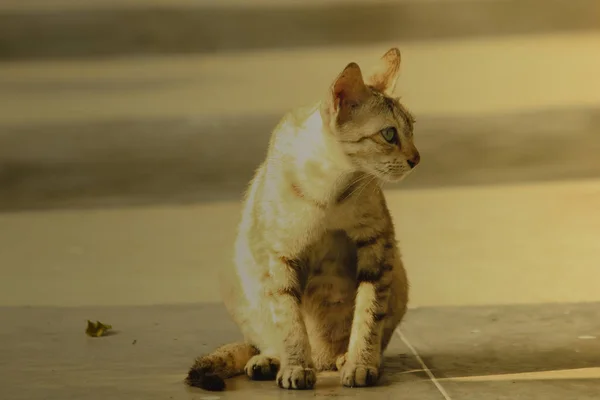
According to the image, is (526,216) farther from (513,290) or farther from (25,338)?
A: (25,338)

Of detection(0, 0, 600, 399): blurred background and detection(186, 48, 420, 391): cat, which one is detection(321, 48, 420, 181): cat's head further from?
detection(0, 0, 600, 399): blurred background

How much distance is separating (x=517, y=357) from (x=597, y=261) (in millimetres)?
1389

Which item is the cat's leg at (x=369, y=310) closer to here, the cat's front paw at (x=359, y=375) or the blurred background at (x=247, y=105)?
the cat's front paw at (x=359, y=375)

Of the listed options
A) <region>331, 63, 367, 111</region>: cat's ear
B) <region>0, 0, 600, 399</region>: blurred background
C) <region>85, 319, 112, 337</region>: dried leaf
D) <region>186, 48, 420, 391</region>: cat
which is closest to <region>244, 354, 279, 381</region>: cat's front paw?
<region>186, 48, 420, 391</region>: cat

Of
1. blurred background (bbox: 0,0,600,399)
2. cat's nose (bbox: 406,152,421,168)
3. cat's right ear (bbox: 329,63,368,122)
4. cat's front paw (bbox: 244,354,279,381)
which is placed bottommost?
cat's front paw (bbox: 244,354,279,381)

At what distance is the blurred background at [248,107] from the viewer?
468cm

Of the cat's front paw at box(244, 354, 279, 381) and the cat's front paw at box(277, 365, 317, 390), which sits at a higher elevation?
the cat's front paw at box(244, 354, 279, 381)

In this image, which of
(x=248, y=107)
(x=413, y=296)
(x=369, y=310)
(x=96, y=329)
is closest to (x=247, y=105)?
(x=248, y=107)

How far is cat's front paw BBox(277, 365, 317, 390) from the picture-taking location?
8.17 ft

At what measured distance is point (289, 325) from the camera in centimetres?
253

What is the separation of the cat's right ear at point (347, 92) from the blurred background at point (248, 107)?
6.45 feet

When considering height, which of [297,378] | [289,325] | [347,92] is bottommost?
[297,378]

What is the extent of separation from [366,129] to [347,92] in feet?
0.32

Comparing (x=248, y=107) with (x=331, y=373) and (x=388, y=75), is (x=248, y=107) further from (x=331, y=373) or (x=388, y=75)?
(x=331, y=373)
